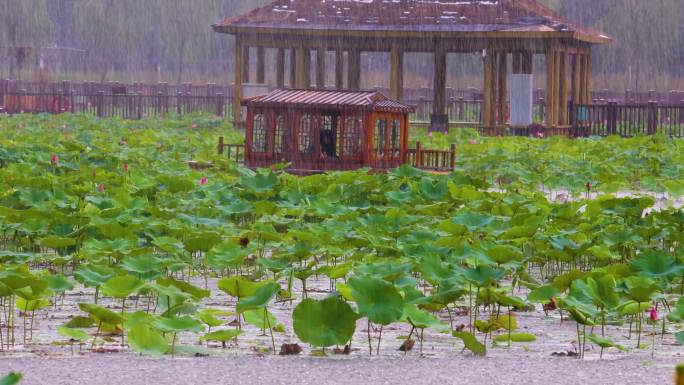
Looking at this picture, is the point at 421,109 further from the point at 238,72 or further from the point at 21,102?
the point at 21,102

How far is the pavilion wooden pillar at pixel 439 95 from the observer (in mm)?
28047

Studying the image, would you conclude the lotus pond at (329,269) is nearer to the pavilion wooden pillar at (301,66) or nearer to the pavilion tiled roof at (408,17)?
the pavilion tiled roof at (408,17)

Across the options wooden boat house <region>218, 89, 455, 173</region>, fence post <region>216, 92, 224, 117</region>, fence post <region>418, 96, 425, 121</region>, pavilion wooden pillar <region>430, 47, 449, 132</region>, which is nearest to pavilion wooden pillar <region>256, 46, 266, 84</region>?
pavilion wooden pillar <region>430, 47, 449, 132</region>

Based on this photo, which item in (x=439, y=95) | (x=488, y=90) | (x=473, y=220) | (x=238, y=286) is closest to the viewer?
(x=238, y=286)

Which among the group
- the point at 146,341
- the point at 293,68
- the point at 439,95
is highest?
the point at 146,341

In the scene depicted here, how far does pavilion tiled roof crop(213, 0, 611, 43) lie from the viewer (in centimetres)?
2662

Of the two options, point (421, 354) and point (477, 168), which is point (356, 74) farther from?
point (421, 354)

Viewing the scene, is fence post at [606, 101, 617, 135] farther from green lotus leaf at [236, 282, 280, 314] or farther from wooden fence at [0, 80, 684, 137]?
green lotus leaf at [236, 282, 280, 314]

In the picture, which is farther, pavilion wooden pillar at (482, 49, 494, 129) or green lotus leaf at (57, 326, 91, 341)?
pavilion wooden pillar at (482, 49, 494, 129)

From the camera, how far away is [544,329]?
668 cm

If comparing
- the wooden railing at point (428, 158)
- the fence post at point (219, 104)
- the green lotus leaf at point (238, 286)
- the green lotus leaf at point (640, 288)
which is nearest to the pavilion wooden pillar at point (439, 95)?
the fence post at point (219, 104)

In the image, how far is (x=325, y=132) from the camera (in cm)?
1700

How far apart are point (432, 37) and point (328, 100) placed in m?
11.1

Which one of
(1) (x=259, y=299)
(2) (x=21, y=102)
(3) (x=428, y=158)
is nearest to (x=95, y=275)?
(1) (x=259, y=299)
